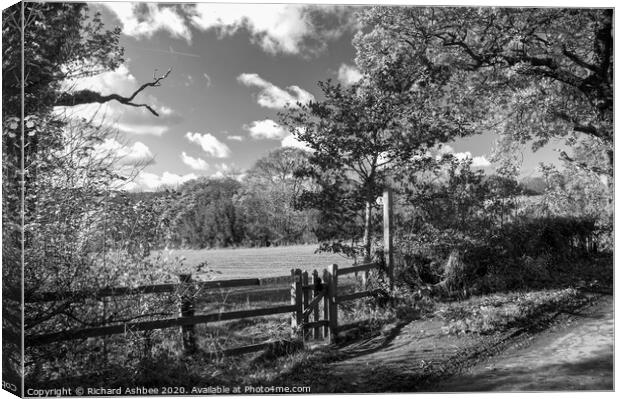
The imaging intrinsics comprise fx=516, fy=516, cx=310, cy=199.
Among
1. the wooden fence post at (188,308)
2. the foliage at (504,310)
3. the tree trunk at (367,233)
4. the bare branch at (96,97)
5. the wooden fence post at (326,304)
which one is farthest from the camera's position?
the tree trunk at (367,233)

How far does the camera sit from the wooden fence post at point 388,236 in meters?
9.13

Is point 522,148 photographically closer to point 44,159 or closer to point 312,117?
point 312,117

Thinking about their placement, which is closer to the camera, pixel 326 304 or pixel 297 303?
pixel 297 303

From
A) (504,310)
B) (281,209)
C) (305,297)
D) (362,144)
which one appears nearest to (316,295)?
(305,297)

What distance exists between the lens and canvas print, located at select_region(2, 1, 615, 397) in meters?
5.54

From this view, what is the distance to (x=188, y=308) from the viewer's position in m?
6.25

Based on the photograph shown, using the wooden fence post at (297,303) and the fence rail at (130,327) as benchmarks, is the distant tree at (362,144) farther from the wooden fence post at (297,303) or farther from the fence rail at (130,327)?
the fence rail at (130,327)

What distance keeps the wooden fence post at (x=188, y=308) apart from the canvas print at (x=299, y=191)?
0.02 meters

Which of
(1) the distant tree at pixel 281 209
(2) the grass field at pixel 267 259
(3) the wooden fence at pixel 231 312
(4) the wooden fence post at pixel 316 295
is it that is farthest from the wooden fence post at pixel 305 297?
(1) the distant tree at pixel 281 209

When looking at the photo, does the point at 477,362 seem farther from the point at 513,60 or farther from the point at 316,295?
the point at 513,60

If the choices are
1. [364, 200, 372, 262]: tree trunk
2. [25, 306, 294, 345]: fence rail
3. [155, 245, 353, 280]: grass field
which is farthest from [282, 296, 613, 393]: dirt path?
[364, 200, 372, 262]: tree trunk

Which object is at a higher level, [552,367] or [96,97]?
[96,97]

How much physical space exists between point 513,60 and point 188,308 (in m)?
6.13

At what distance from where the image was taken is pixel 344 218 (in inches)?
363
